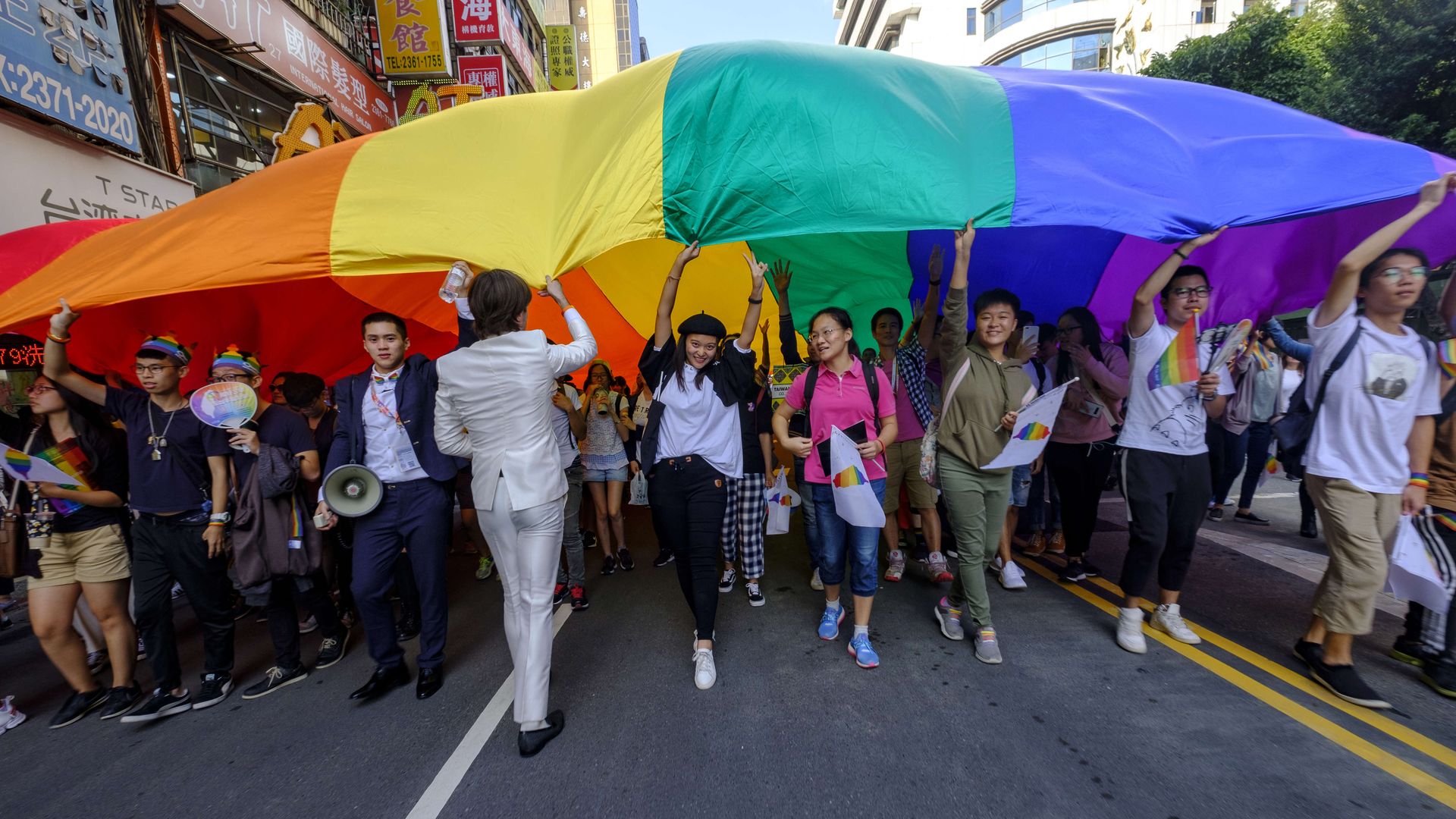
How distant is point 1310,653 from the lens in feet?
9.59

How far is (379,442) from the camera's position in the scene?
300cm

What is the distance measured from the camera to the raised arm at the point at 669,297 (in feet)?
9.59

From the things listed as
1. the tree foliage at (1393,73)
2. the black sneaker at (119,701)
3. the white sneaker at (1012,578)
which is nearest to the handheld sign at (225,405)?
the black sneaker at (119,701)

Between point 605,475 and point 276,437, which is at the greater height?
point 276,437

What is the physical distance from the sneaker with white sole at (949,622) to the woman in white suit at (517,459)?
7.38 ft

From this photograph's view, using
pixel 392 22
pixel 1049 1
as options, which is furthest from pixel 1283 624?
pixel 1049 1

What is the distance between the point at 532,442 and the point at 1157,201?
3278mm

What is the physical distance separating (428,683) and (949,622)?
2952mm

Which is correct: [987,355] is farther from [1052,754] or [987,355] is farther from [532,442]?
[532,442]

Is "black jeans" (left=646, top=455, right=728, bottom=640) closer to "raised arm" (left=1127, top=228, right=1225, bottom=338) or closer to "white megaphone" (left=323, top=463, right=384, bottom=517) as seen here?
"white megaphone" (left=323, top=463, right=384, bottom=517)

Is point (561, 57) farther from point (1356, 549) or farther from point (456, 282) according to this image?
point (1356, 549)

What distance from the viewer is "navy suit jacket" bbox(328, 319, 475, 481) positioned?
2988mm

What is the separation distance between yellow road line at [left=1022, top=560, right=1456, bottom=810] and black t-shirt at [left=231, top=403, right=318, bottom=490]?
16.3ft

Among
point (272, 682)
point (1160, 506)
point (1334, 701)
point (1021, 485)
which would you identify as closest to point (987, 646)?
point (1160, 506)
